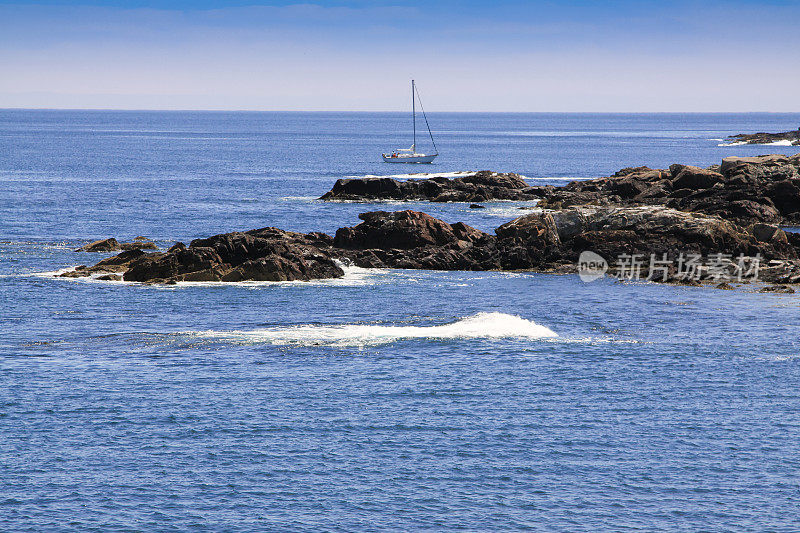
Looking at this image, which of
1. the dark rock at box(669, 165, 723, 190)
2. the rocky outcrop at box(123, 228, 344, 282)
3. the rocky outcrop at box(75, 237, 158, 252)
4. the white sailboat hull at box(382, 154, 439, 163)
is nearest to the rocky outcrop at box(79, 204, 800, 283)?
the rocky outcrop at box(123, 228, 344, 282)

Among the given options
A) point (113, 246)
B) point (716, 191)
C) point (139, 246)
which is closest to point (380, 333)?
point (139, 246)

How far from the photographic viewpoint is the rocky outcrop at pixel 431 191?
97.8 metres

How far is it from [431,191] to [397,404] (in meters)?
71.6

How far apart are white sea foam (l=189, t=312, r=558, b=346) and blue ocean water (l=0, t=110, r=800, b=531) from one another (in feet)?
0.53

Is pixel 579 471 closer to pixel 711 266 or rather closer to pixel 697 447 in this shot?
pixel 697 447

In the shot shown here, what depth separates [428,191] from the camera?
9962cm

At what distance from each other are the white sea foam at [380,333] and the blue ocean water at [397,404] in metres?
0.16

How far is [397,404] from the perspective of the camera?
29219mm

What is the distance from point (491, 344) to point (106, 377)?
15905mm

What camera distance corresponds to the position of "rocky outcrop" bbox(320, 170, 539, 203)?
97.8m

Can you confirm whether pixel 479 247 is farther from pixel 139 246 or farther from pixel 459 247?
pixel 139 246

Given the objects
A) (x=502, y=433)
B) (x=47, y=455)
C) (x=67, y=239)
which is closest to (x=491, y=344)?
(x=502, y=433)

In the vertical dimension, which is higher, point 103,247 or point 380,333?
point 103,247

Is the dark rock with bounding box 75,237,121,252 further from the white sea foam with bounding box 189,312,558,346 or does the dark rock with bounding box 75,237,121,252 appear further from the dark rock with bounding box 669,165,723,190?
the dark rock with bounding box 669,165,723,190
